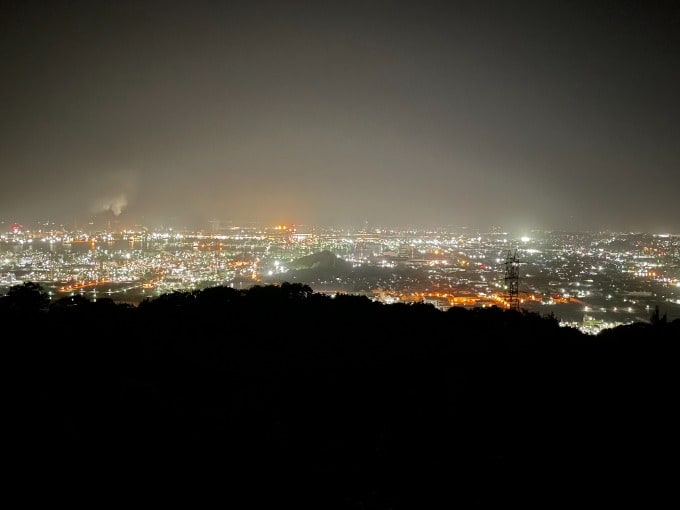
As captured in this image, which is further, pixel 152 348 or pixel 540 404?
pixel 152 348

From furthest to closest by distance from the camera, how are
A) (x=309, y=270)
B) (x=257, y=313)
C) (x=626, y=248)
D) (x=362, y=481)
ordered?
(x=626, y=248), (x=309, y=270), (x=257, y=313), (x=362, y=481)

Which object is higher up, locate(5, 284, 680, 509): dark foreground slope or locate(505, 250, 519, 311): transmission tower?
locate(505, 250, 519, 311): transmission tower

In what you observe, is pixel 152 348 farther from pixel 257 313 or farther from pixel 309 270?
pixel 309 270

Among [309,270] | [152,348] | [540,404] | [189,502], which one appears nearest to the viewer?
[189,502]

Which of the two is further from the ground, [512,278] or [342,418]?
[512,278]

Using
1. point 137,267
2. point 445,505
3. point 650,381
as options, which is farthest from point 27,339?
point 137,267

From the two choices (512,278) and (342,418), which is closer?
(342,418)

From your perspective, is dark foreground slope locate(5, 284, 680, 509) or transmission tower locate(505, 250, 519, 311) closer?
dark foreground slope locate(5, 284, 680, 509)

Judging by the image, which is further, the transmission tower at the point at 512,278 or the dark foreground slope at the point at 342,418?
the transmission tower at the point at 512,278
